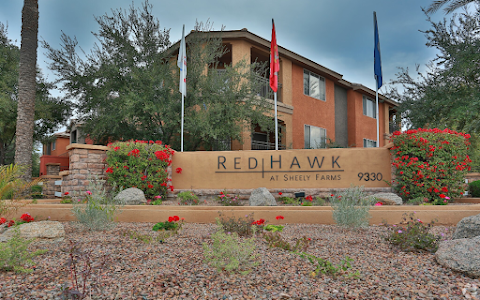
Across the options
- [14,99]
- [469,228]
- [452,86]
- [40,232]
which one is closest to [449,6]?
[452,86]

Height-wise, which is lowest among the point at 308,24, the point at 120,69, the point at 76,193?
the point at 76,193

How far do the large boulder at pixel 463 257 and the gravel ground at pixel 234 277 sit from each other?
0.07 m

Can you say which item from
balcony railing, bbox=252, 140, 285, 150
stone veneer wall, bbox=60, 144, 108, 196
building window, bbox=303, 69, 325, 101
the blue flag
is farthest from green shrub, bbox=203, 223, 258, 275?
building window, bbox=303, 69, 325, 101

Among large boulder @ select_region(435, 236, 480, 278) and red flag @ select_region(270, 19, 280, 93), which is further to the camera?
red flag @ select_region(270, 19, 280, 93)

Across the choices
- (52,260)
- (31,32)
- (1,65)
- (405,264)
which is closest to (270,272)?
(405,264)

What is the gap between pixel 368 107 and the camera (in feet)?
67.2

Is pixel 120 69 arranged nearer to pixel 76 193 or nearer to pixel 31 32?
pixel 31 32

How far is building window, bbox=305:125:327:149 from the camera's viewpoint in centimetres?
1619

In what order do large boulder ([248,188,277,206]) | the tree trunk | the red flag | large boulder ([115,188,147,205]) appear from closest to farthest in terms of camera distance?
large boulder ([115,188,147,205]) < large boulder ([248,188,277,206]) < the tree trunk < the red flag

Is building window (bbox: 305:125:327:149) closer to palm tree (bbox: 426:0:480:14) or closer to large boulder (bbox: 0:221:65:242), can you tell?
palm tree (bbox: 426:0:480:14)

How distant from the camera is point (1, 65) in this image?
535 inches

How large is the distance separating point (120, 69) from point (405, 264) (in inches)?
456

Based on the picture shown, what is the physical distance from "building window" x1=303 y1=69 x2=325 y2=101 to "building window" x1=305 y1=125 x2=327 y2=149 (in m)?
1.82

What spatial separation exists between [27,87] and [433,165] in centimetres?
1178
